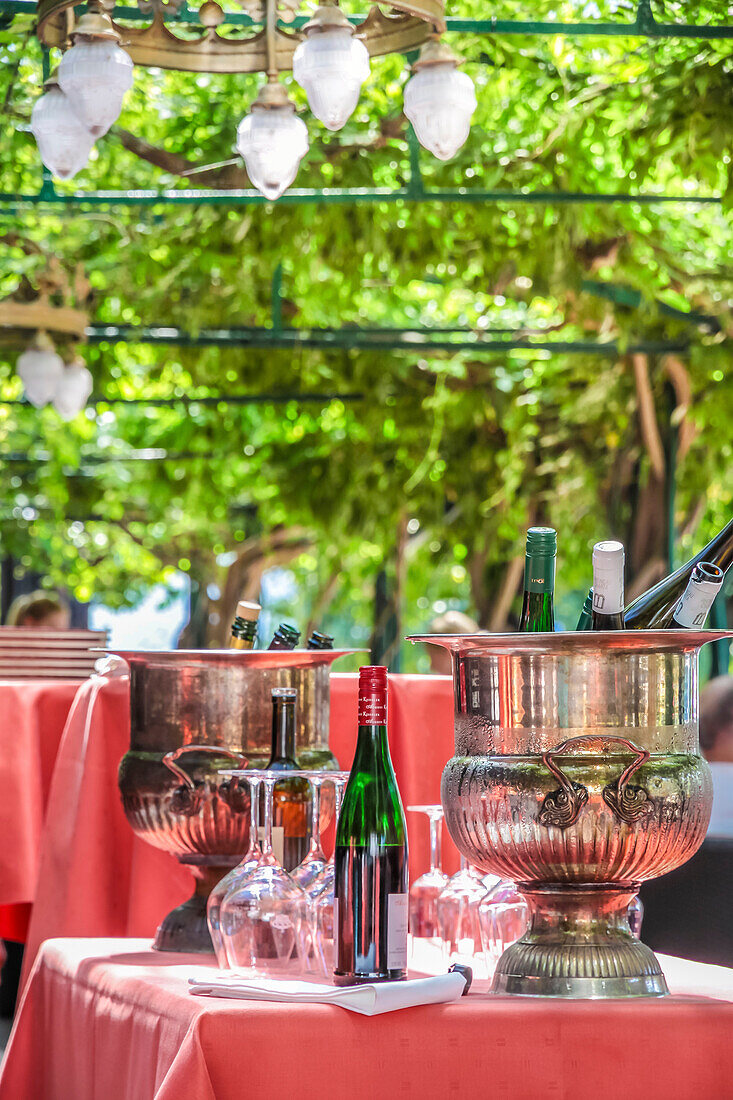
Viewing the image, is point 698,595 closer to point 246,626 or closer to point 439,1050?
point 439,1050

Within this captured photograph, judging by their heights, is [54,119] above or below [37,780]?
above

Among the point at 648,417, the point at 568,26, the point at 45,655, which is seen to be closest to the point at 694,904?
the point at 45,655

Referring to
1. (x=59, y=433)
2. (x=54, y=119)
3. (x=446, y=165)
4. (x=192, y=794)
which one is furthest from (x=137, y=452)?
(x=192, y=794)

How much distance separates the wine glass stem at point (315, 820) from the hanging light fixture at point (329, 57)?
2120mm

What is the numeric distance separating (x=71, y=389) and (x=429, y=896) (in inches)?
243

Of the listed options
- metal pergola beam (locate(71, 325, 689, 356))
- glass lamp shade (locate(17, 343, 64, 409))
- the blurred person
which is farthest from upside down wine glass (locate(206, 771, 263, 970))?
metal pergola beam (locate(71, 325, 689, 356))

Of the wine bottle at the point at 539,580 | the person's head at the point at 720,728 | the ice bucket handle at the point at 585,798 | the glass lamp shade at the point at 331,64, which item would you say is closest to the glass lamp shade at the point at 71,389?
the person's head at the point at 720,728

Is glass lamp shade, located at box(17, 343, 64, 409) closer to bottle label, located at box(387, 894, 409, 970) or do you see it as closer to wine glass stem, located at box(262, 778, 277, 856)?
wine glass stem, located at box(262, 778, 277, 856)

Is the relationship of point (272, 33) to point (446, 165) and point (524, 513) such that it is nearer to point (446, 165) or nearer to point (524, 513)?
point (446, 165)

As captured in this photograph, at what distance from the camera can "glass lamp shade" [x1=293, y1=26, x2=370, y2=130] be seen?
360 cm

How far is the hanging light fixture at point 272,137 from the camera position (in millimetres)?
4215

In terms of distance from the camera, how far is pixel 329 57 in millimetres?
3611

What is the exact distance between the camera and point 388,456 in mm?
10695

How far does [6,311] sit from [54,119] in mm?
3072
